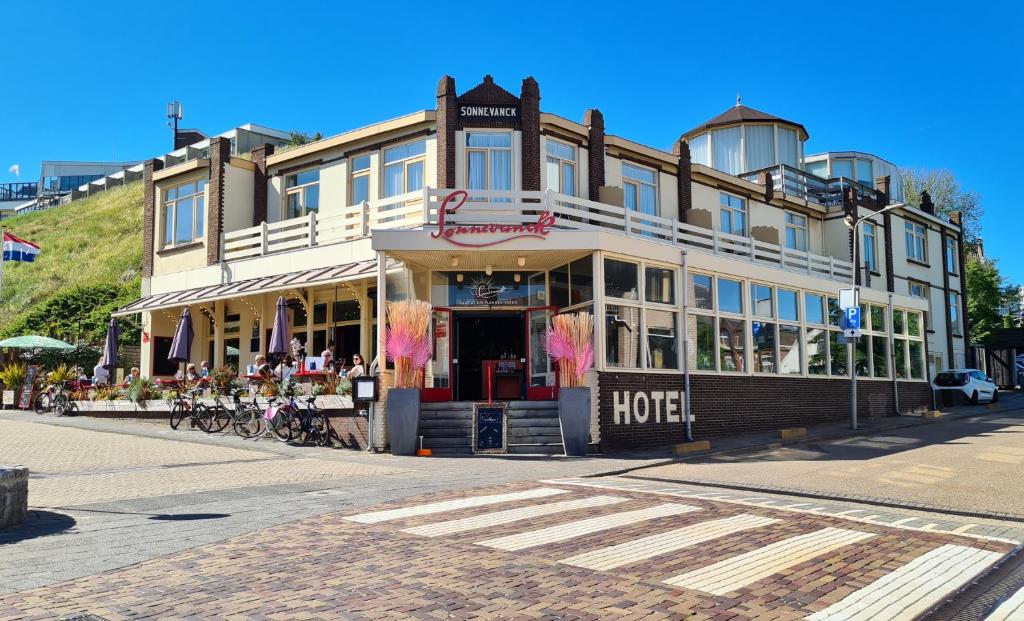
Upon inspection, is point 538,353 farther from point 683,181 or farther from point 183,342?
point 183,342

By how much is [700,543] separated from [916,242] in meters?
32.8

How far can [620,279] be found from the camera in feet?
57.5

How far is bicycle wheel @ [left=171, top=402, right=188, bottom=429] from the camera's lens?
20.2 metres

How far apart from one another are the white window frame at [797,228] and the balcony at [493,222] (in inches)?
121

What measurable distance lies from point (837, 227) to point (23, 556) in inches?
1176

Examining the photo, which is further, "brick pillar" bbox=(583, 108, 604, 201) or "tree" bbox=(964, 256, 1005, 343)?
"tree" bbox=(964, 256, 1005, 343)

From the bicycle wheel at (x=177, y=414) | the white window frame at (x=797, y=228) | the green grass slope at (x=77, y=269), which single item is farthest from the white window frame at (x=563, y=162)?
the green grass slope at (x=77, y=269)

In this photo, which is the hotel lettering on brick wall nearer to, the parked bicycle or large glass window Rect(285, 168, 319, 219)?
large glass window Rect(285, 168, 319, 219)

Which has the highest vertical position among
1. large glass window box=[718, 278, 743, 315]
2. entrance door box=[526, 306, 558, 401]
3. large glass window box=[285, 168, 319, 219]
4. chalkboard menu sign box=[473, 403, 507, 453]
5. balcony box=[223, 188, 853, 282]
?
large glass window box=[285, 168, 319, 219]

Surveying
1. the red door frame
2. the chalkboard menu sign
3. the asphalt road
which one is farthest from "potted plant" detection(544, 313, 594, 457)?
the red door frame

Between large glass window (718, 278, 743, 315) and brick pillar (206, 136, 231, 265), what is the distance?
47.0 ft

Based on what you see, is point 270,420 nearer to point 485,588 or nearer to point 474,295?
point 474,295

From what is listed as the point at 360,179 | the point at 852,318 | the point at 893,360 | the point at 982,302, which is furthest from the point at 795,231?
the point at 982,302

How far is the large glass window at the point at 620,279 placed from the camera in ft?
56.5
